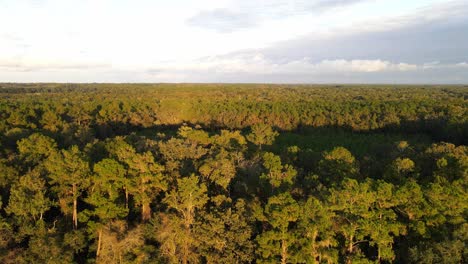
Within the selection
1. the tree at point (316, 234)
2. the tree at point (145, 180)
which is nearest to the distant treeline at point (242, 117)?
the tree at point (145, 180)

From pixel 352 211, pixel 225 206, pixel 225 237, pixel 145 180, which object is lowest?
pixel 225 237

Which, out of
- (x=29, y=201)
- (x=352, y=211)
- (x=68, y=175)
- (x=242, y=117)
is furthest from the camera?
(x=242, y=117)

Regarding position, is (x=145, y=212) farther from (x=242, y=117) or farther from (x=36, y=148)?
(x=242, y=117)

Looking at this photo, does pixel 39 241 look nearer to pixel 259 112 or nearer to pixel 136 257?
pixel 136 257

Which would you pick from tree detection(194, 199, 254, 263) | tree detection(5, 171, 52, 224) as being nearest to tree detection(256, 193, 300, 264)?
tree detection(194, 199, 254, 263)

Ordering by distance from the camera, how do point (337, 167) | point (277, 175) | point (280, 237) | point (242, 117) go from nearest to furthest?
point (280, 237) < point (277, 175) < point (337, 167) < point (242, 117)

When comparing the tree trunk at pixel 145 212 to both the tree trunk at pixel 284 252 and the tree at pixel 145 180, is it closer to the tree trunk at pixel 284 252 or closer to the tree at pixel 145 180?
the tree at pixel 145 180

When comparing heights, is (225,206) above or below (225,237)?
above

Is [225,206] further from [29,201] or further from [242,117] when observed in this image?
[242,117]

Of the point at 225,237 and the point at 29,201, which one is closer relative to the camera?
the point at 225,237

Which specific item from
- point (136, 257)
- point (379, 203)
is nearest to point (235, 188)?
point (136, 257)

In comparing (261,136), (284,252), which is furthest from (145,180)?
(261,136)

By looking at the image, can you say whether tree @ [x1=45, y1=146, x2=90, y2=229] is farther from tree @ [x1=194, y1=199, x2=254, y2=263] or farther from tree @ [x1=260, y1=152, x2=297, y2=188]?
tree @ [x1=260, y1=152, x2=297, y2=188]
